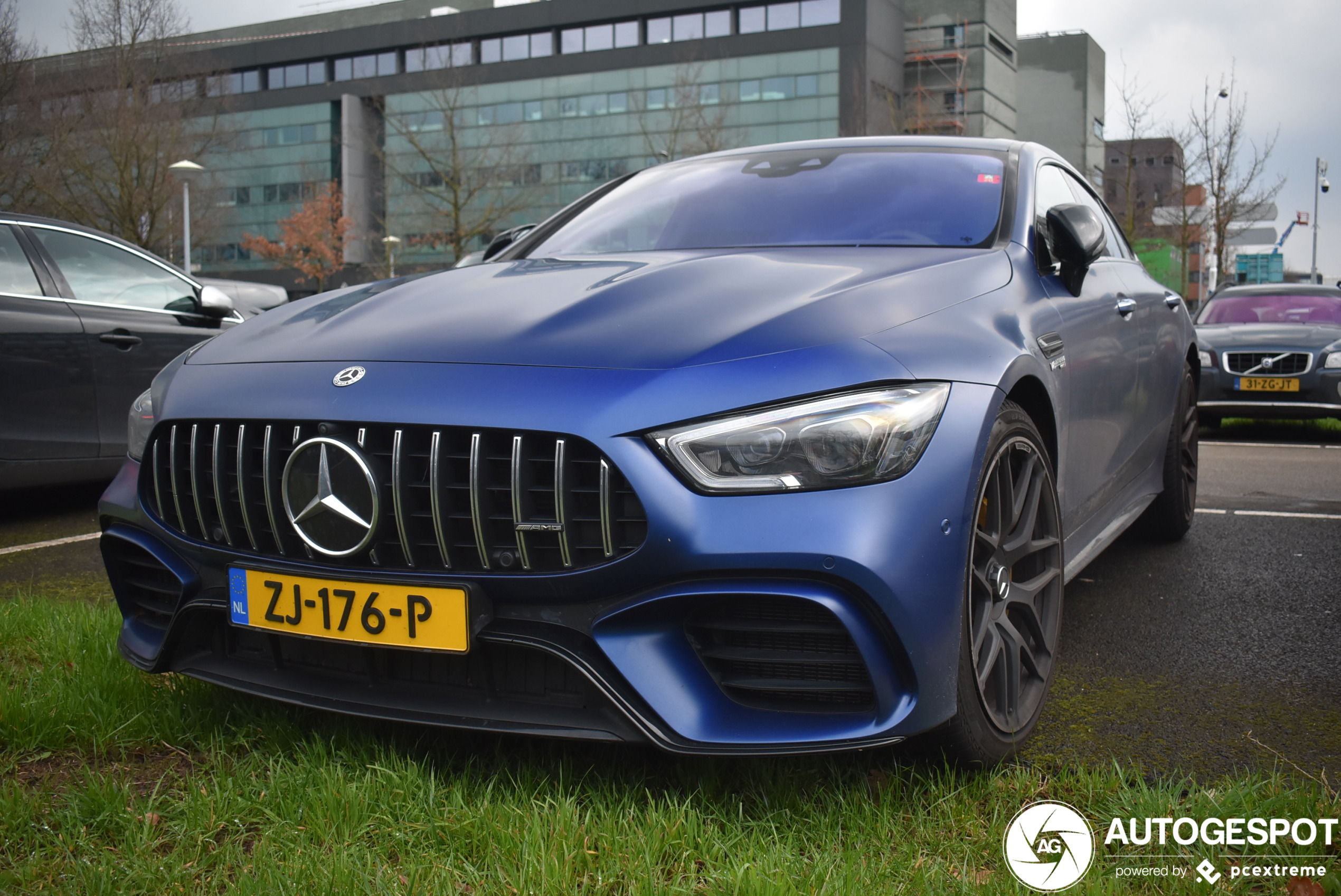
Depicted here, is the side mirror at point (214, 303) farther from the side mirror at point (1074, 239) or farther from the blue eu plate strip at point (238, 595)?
the side mirror at point (1074, 239)

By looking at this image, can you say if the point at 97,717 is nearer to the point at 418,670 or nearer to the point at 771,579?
the point at 418,670

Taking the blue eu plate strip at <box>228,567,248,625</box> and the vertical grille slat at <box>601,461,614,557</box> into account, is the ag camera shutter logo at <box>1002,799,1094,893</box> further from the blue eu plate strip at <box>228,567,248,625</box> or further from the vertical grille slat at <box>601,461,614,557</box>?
the blue eu plate strip at <box>228,567,248,625</box>

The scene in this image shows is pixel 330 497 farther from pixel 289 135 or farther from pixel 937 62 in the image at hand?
pixel 289 135

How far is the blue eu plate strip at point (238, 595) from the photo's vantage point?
2.10 m

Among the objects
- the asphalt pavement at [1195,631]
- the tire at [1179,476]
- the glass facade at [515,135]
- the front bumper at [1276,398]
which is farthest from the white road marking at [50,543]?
the glass facade at [515,135]


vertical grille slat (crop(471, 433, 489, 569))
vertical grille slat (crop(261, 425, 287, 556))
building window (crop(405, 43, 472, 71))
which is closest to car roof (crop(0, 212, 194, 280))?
vertical grille slat (crop(261, 425, 287, 556))

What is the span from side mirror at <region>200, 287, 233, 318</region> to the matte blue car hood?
3064 millimetres

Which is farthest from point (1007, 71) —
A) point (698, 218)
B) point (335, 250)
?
point (698, 218)

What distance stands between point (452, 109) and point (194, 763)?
119 feet

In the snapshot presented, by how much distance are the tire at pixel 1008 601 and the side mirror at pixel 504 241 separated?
196 cm

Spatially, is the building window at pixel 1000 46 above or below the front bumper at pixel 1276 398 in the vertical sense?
above

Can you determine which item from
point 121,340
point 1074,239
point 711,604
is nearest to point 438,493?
point 711,604

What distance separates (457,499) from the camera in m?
1.92

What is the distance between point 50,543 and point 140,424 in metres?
2.59
